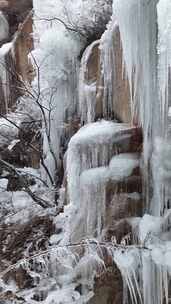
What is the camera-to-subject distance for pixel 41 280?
15.6 ft

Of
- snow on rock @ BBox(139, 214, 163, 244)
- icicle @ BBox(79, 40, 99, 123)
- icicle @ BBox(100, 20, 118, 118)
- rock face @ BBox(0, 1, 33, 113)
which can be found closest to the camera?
snow on rock @ BBox(139, 214, 163, 244)

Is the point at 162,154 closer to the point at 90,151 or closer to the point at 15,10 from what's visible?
the point at 90,151

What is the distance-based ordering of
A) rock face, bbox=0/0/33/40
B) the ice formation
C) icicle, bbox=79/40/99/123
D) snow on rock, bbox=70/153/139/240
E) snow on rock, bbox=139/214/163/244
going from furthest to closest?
rock face, bbox=0/0/33/40 → the ice formation → icicle, bbox=79/40/99/123 → snow on rock, bbox=70/153/139/240 → snow on rock, bbox=139/214/163/244

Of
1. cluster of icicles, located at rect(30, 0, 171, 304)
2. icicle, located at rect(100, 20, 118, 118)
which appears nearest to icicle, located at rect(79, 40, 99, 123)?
icicle, located at rect(100, 20, 118, 118)

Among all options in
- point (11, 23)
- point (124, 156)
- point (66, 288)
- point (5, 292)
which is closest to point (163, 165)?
point (124, 156)

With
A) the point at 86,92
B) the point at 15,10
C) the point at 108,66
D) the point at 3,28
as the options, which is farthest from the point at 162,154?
the point at 15,10

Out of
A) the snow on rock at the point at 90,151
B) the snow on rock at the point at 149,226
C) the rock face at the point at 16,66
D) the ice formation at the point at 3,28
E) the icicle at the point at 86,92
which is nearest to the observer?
the snow on rock at the point at 149,226

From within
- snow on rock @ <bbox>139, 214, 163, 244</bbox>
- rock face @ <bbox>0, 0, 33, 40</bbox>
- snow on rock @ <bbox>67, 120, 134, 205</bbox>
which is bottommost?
snow on rock @ <bbox>139, 214, 163, 244</bbox>

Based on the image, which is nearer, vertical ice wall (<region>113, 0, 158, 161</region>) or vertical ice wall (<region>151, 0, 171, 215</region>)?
vertical ice wall (<region>151, 0, 171, 215</region>)

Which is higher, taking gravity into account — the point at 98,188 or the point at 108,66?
the point at 108,66

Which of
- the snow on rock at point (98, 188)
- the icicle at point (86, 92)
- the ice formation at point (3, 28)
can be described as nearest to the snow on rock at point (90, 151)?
the snow on rock at point (98, 188)

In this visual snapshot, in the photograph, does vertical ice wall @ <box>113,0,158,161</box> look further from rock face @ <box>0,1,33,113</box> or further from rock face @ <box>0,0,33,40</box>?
rock face @ <box>0,0,33,40</box>

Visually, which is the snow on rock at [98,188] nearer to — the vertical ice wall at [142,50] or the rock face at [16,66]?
the vertical ice wall at [142,50]

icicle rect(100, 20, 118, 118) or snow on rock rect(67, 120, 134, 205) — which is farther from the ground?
icicle rect(100, 20, 118, 118)
